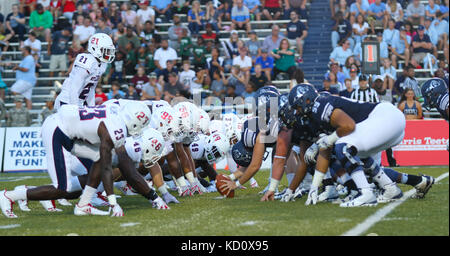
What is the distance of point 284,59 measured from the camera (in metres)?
18.0

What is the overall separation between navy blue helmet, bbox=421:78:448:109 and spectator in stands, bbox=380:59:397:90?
26.5 feet

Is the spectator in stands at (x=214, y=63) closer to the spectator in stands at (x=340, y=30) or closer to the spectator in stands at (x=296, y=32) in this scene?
the spectator in stands at (x=296, y=32)

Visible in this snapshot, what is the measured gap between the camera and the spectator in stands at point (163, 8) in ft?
68.0

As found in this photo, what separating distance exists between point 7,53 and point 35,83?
1.66m

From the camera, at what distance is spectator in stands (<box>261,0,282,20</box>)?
20.1 metres

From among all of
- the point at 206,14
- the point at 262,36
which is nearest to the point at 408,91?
the point at 262,36

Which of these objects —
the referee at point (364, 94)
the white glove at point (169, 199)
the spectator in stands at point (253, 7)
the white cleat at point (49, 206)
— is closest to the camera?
the white cleat at point (49, 206)

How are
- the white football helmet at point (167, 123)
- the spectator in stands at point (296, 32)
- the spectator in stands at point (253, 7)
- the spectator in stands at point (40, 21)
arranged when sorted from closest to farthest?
the white football helmet at point (167, 123), the spectator in stands at point (296, 32), the spectator in stands at point (253, 7), the spectator in stands at point (40, 21)

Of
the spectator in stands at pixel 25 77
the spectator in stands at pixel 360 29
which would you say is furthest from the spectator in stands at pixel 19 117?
the spectator in stands at pixel 360 29

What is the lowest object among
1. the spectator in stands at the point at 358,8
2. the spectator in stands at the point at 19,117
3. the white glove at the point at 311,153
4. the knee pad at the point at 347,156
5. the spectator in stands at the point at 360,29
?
the spectator in stands at the point at 19,117

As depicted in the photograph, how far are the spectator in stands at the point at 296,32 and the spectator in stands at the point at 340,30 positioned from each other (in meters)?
0.78

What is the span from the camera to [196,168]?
11.1 meters

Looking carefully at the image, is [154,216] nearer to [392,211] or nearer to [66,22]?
[392,211]

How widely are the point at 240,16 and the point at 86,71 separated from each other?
1063 centimetres
